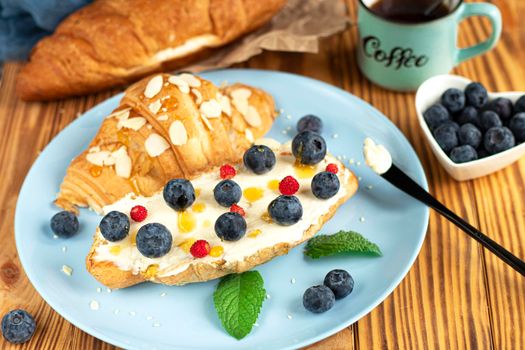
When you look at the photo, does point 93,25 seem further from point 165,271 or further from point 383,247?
point 383,247

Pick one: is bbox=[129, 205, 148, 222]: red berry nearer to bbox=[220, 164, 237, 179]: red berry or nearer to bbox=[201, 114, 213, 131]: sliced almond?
bbox=[220, 164, 237, 179]: red berry

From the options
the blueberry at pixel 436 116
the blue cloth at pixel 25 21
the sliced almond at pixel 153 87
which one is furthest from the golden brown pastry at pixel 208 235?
the blue cloth at pixel 25 21

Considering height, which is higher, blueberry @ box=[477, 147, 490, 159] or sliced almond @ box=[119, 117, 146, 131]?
sliced almond @ box=[119, 117, 146, 131]

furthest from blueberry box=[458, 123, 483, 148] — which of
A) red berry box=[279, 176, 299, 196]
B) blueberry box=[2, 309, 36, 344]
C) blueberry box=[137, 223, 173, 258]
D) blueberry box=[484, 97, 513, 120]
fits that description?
blueberry box=[2, 309, 36, 344]

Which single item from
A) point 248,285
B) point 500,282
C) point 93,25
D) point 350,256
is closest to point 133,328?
point 248,285

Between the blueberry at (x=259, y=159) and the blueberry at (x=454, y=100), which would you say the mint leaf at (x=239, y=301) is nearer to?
the blueberry at (x=259, y=159)

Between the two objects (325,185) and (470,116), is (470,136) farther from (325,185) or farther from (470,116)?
(325,185)

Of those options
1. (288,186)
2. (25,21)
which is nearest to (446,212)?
(288,186)
